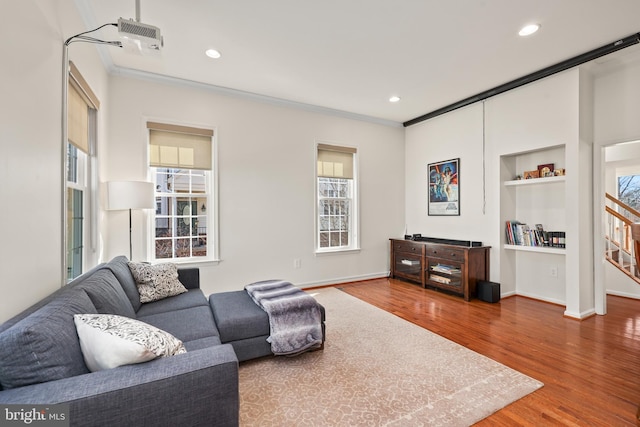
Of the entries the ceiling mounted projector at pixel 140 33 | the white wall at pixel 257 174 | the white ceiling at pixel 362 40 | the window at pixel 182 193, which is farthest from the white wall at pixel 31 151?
the window at pixel 182 193

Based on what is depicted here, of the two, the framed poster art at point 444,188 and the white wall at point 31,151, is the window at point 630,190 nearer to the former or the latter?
the framed poster art at point 444,188

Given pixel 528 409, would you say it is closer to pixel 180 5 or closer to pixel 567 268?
pixel 567 268

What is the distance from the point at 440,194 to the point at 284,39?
3379 millimetres

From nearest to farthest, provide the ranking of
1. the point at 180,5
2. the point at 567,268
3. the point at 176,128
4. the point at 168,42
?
1. the point at 180,5
2. the point at 168,42
3. the point at 567,268
4. the point at 176,128

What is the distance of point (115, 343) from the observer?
1.12m

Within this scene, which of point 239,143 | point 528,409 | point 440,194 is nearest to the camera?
point 528,409

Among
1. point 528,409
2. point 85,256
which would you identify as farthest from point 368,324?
point 85,256

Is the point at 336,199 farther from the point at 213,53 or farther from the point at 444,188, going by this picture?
the point at 213,53

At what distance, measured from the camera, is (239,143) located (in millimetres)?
3975

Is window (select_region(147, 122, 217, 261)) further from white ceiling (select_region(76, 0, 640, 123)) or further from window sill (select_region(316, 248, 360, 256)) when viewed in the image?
window sill (select_region(316, 248, 360, 256))

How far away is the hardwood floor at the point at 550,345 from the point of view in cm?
170

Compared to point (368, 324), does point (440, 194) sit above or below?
above

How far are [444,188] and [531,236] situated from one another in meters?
1.38

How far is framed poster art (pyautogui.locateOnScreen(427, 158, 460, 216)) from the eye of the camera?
4504mm
